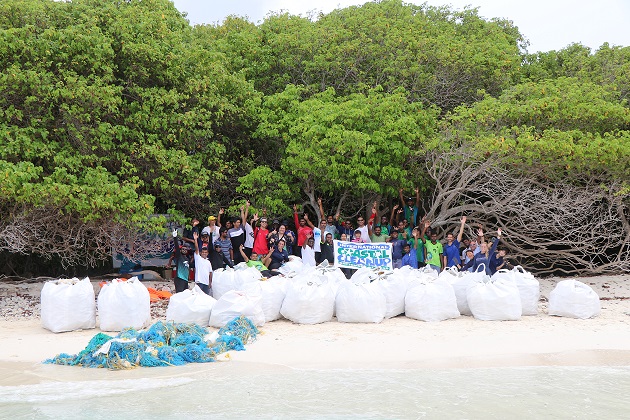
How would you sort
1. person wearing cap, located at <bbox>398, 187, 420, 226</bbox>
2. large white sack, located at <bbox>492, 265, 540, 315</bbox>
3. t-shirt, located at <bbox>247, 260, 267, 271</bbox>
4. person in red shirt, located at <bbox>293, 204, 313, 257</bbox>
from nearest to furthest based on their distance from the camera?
1. large white sack, located at <bbox>492, 265, 540, 315</bbox>
2. t-shirt, located at <bbox>247, 260, 267, 271</bbox>
3. person in red shirt, located at <bbox>293, 204, 313, 257</bbox>
4. person wearing cap, located at <bbox>398, 187, 420, 226</bbox>

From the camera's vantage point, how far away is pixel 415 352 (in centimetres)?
870

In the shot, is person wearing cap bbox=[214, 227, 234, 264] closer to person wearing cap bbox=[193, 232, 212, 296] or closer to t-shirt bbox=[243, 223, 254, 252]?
t-shirt bbox=[243, 223, 254, 252]

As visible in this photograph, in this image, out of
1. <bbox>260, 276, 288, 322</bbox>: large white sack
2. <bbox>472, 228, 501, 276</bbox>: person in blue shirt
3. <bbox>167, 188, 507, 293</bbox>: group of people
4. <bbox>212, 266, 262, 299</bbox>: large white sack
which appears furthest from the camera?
<bbox>472, 228, 501, 276</bbox>: person in blue shirt

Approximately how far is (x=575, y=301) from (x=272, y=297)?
4.20 meters

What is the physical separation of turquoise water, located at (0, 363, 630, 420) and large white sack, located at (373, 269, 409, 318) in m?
2.36

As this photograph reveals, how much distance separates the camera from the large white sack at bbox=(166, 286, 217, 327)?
959 centimetres

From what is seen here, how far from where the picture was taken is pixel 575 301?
10438 millimetres

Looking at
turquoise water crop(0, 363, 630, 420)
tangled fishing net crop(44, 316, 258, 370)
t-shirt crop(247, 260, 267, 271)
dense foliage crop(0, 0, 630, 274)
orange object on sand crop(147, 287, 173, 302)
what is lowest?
turquoise water crop(0, 363, 630, 420)

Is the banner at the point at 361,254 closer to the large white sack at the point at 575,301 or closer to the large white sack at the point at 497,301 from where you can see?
the large white sack at the point at 497,301

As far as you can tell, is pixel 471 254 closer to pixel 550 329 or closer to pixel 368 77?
pixel 550 329

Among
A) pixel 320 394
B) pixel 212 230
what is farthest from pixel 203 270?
pixel 320 394

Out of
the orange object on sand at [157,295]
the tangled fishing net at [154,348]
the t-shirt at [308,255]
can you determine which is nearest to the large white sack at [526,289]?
the t-shirt at [308,255]

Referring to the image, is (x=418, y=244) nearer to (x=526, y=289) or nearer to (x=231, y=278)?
(x=526, y=289)

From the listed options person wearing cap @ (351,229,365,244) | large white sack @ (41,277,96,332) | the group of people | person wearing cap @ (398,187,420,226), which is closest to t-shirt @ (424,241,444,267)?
the group of people
